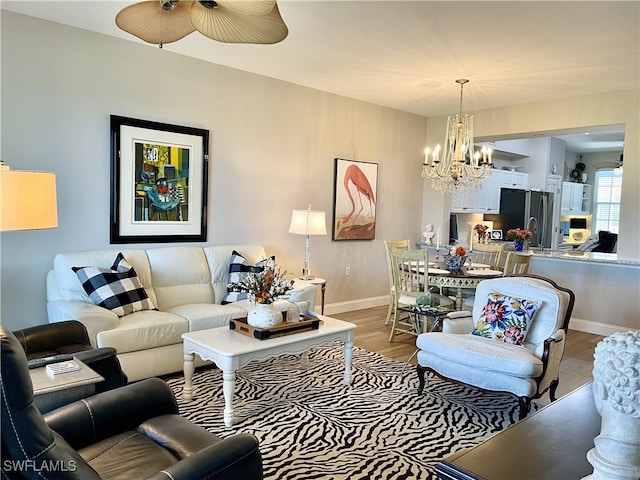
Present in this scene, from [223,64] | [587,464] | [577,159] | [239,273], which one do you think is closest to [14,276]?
[239,273]

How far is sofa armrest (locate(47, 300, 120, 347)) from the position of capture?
317cm

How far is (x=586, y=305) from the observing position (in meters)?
5.59

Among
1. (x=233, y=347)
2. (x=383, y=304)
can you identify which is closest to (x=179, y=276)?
(x=233, y=347)

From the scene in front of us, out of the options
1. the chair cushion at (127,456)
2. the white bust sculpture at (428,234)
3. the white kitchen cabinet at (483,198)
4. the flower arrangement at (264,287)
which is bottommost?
the chair cushion at (127,456)

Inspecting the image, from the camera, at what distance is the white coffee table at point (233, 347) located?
113 inches

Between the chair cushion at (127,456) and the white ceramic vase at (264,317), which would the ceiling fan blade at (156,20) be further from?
the chair cushion at (127,456)

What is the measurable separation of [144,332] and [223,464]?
213cm

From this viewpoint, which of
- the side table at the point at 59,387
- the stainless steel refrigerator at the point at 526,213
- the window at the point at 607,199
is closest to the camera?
the side table at the point at 59,387

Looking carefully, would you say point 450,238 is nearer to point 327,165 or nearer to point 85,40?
point 327,165

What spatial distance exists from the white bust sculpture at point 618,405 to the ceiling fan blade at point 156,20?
2.51 metres

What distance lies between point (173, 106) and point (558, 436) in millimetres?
4076

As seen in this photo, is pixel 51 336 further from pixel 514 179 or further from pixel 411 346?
pixel 514 179

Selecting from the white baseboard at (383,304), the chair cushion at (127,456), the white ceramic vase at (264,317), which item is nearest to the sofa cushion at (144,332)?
the white ceramic vase at (264,317)

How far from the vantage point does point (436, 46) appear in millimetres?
3922
